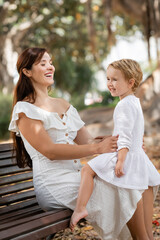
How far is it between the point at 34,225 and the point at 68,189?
434 millimetres

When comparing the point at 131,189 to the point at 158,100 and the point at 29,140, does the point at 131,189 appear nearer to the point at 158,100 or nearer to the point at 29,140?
the point at 29,140

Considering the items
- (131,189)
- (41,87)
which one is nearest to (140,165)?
(131,189)

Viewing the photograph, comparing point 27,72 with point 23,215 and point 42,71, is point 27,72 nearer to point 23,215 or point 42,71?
point 42,71

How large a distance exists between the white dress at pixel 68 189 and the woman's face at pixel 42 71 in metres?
0.26

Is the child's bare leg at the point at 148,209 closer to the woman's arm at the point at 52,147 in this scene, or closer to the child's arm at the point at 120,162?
the child's arm at the point at 120,162

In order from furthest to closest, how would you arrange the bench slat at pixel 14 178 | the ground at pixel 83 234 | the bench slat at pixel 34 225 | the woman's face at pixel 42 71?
the ground at pixel 83 234
the bench slat at pixel 14 178
the woman's face at pixel 42 71
the bench slat at pixel 34 225

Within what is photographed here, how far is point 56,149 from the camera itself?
2.27 m

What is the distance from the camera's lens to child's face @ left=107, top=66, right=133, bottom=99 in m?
2.39

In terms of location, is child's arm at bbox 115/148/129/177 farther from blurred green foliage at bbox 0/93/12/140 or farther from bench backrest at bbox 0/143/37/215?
blurred green foliage at bbox 0/93/12/140

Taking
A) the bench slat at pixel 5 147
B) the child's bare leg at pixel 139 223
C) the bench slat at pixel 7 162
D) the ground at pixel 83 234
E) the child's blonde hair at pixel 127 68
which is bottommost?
the ground at pixel 83 234

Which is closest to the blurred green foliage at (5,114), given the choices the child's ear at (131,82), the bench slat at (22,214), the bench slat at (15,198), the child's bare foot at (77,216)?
the bench slat at (15,198)

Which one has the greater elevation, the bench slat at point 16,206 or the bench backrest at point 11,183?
the bench backrest at point 11,183

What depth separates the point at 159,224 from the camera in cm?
363

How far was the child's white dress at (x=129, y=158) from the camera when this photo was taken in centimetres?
222
